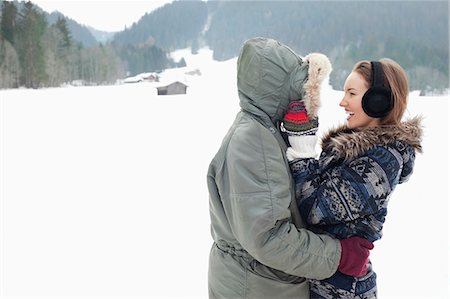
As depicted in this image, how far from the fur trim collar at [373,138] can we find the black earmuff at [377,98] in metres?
0.06

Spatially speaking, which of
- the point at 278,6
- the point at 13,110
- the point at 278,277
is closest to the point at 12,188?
the point at 278,277

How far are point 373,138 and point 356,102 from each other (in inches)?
5.4

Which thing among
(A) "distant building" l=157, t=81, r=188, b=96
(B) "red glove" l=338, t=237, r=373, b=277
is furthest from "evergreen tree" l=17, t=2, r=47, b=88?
(B) "red glove" l=338, t=237, r=373, b=277

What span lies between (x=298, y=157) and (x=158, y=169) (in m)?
5.54

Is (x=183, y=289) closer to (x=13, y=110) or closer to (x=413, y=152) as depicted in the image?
(x=413, y=152)

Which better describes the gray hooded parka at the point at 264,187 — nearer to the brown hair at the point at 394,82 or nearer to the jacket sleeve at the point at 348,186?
the jacket sleeve at the point at 348,186

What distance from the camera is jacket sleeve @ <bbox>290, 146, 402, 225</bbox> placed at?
1.19m

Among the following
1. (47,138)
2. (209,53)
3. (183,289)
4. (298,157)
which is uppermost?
(209,53)

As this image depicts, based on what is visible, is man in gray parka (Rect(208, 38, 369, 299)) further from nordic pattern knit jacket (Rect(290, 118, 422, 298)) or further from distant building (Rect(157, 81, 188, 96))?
distant building (Rect(157, 81, 188, 96))

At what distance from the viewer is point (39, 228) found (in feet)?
14.0

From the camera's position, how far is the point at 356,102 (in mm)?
1303

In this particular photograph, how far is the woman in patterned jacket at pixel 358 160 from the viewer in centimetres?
120

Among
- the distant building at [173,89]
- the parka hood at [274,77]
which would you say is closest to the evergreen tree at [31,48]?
the distant building at [173,89]

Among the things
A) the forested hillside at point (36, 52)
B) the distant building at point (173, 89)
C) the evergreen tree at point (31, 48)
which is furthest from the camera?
the distant building at point (173, 89)
